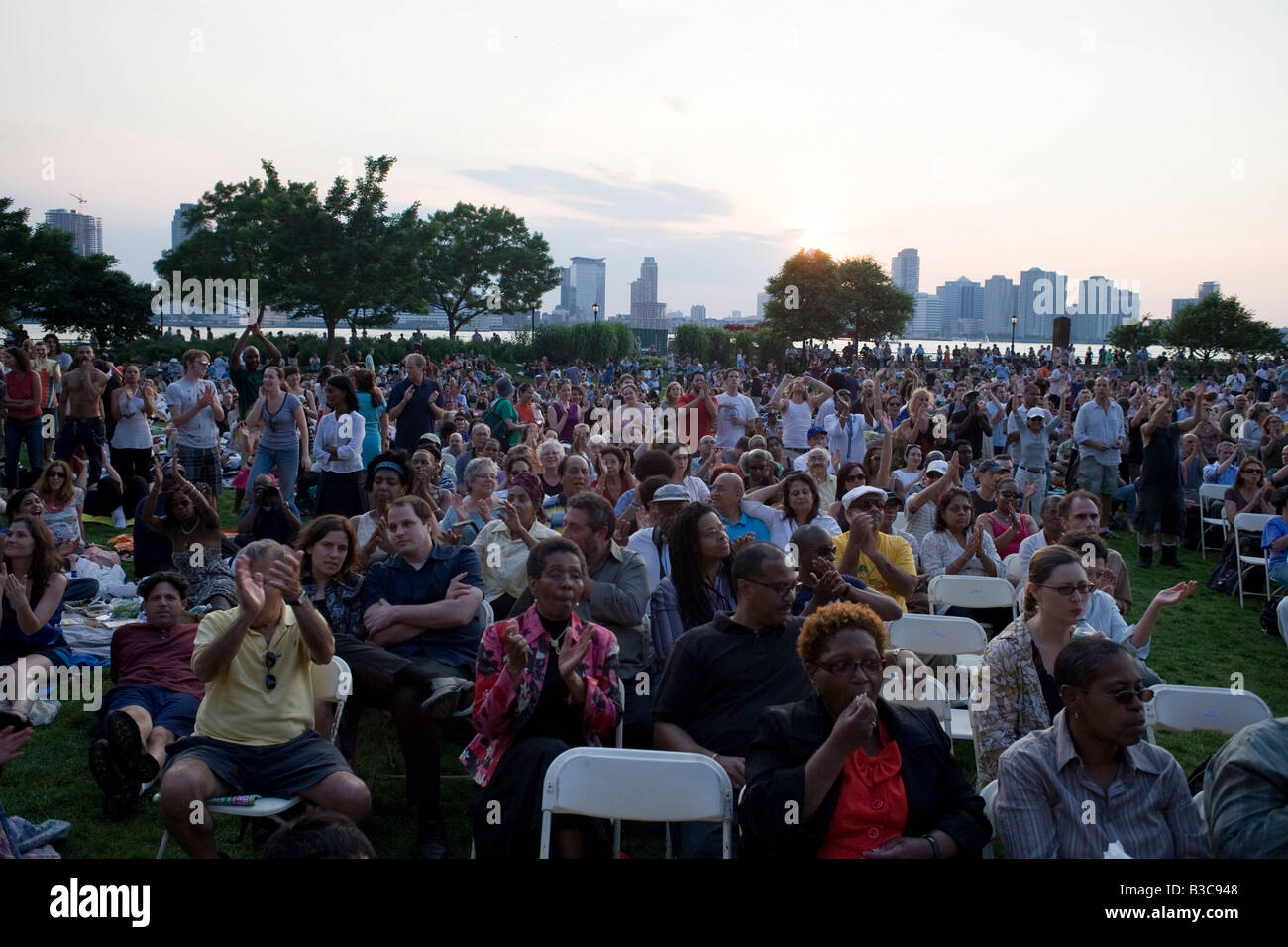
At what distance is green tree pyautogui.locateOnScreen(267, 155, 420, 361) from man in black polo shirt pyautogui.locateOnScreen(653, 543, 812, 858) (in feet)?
127

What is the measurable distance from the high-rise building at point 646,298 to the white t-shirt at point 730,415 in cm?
12632

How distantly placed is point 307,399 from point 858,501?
969 cm

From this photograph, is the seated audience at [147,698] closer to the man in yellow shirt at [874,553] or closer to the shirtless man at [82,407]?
the man in yellow shirt at [874,553]

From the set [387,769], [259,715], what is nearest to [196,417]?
[387,769]

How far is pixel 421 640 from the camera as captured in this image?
4.81m

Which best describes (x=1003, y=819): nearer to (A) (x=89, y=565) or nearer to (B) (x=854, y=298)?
(A) (x=89, y=565)

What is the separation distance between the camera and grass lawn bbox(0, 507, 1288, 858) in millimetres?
4254

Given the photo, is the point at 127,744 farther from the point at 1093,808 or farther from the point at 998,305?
the point at 998,305

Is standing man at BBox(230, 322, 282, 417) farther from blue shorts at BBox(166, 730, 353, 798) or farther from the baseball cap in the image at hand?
blue shorts at BBox(166, 730, 353, 798)
